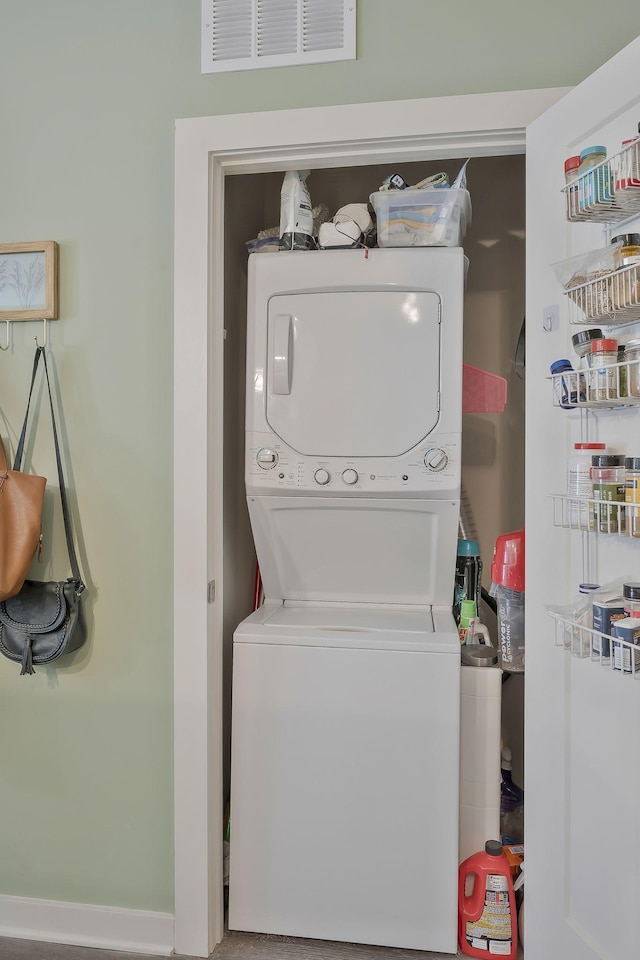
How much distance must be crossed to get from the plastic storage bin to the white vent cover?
365 millimetres

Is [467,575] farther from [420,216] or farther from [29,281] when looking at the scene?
[29,281]

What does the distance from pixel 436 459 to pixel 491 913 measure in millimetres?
1205

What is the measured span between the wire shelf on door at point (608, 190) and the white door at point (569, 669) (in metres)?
0.07

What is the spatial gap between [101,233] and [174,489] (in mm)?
712

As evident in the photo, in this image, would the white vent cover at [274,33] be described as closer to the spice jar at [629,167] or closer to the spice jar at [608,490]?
the spice jar at [629,167]

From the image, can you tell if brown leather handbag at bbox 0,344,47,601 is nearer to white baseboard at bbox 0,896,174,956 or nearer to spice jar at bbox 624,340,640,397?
white baseboard at bbox 0,896,174,956

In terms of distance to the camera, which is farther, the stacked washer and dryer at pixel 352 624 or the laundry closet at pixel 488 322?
the laundry closet at pixel 488 322

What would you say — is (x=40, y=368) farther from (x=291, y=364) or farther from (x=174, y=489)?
(x=291, y=364)

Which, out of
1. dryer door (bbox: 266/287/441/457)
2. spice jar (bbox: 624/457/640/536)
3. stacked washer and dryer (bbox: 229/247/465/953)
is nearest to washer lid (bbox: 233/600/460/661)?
stacked washer and dryer (bbox: 229/247/465/953)

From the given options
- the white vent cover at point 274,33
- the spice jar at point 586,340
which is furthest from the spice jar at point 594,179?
the white vent cover at point 274,33

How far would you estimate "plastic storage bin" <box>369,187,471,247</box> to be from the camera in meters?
1.83

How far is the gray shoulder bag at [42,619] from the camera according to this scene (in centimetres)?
173

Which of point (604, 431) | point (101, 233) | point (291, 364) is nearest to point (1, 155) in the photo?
point (101, 233)

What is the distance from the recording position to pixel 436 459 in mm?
1831
